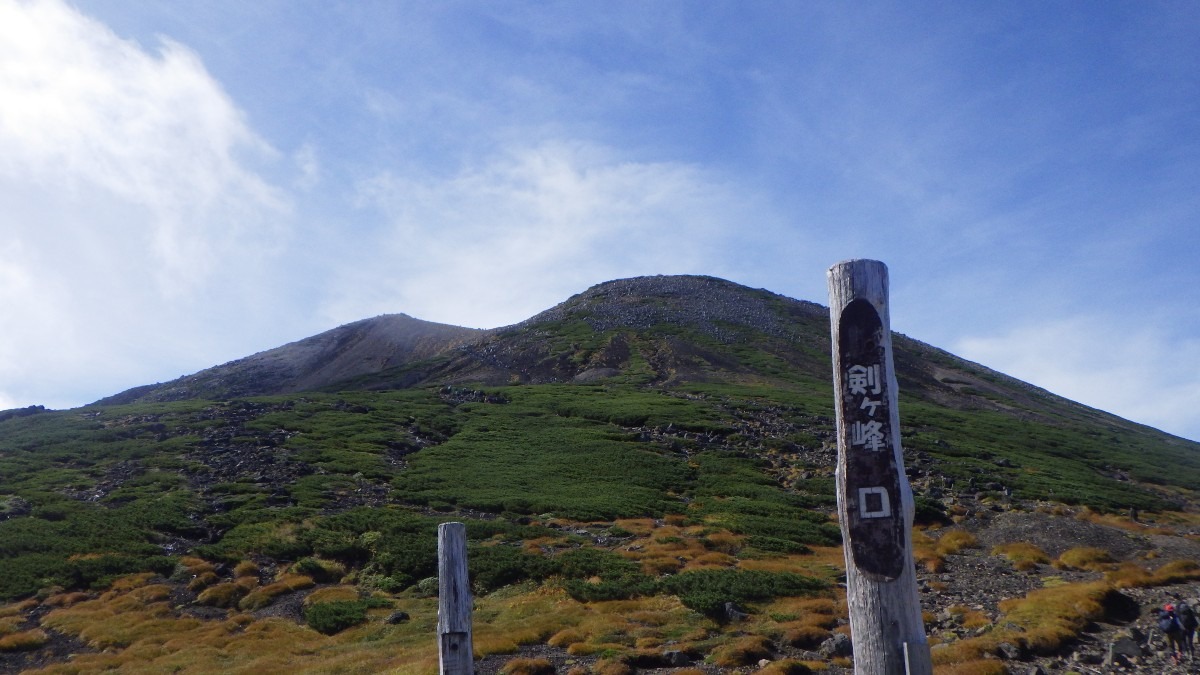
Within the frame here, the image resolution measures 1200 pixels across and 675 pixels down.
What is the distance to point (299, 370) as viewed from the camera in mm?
116938

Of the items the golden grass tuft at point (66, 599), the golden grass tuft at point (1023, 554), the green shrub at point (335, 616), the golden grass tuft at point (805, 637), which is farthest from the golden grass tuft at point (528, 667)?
the golden grass tuft at point (1023, 554)

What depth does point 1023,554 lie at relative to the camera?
3331 cm

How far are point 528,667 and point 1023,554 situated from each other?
23.2 metres

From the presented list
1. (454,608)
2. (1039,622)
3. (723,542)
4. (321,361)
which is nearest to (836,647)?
(1039,622)

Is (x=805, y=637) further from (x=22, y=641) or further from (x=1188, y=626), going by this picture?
(x=22, y=641)

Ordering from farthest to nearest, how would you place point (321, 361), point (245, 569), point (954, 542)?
1. point (321, 361)
2. point (954, 542)
3. point (245, 569)

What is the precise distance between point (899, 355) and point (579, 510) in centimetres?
8513

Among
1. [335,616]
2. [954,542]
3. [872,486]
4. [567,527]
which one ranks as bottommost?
[335,616]

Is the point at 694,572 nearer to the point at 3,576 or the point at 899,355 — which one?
the point at 3,576

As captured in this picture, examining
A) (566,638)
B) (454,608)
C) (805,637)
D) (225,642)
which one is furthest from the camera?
(225,642)

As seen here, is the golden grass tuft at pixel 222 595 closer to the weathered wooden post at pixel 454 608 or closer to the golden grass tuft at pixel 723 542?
the golden grass tuft at pixel 723 542

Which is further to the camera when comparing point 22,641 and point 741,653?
point 22,641

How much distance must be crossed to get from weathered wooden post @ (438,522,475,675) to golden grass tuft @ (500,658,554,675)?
9.70 metres

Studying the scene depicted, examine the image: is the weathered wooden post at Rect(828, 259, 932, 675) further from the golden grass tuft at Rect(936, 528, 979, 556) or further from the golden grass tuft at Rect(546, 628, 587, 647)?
the golden grass tuft at Rect(936, 528, 979, 556)
